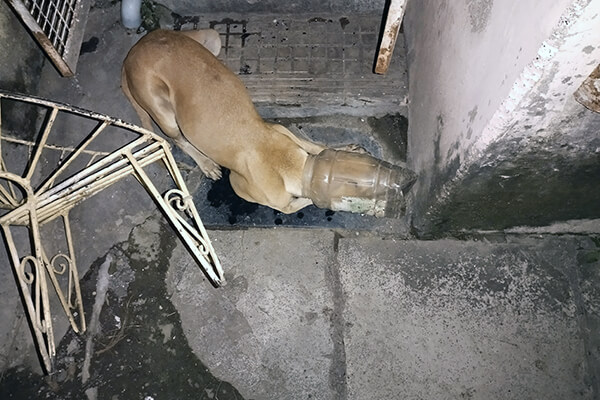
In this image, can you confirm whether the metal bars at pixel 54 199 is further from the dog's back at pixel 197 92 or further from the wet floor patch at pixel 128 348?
the wet floor patch at pixel 128 348

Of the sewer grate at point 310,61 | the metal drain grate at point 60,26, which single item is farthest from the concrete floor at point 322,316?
the metal drain grate at point 60,26

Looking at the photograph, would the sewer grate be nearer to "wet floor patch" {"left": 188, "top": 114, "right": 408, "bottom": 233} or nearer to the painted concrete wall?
"wet floor patch" {"left": 188, "top": 114, "right": 408, "bottom": 233}

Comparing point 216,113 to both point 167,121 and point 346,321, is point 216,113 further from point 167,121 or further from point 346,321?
point 346,321

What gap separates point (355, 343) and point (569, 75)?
2283 millimetres

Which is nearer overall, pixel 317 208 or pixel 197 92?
pixel 197 92

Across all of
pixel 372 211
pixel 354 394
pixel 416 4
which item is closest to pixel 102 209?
pixel 372 211

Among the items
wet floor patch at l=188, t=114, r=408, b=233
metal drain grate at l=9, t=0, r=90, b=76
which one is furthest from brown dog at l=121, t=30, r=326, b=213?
metal drain grate at l=9, t=0, r=90, b=76

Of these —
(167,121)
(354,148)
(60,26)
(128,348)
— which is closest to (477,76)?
(354,148)

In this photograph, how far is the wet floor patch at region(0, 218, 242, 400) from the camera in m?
3.41

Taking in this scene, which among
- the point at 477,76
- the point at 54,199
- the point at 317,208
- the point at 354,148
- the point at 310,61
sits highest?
the point at 477,76

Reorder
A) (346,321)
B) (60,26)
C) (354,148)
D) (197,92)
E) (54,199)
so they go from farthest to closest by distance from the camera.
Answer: (60,26) < (354,148) < (346,321) < (197,92) < (54,199)

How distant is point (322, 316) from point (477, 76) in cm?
200

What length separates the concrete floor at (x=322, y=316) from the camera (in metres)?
3.33

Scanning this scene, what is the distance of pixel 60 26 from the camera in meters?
4.06
